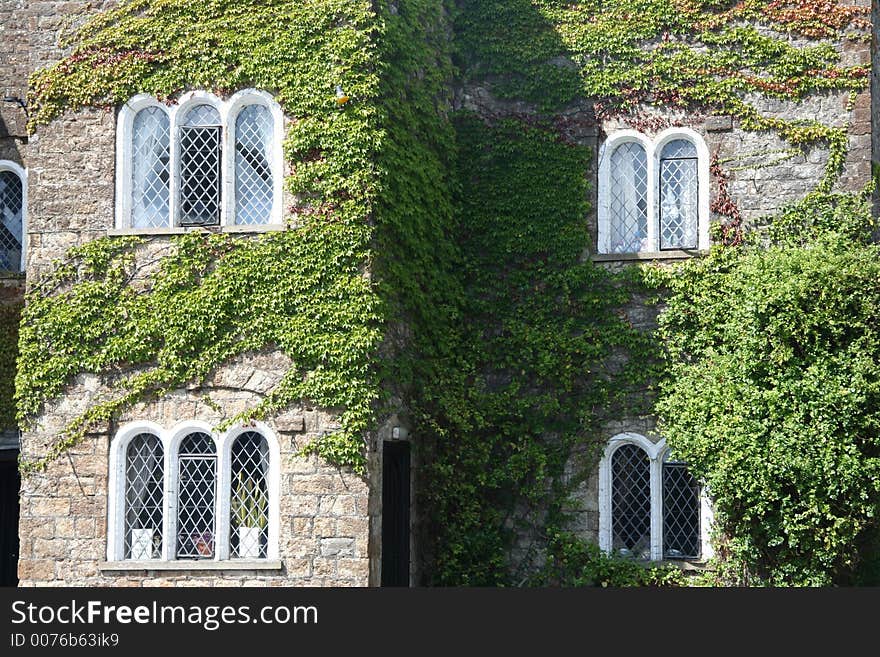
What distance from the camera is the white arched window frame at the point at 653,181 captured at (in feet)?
45.5

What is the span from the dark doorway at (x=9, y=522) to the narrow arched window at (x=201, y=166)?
443 centimetres

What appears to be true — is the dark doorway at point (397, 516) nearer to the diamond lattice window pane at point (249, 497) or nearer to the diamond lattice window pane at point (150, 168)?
the diamond lattice window pane at point (249, 497)

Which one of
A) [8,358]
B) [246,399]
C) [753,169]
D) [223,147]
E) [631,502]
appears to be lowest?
[631,502]

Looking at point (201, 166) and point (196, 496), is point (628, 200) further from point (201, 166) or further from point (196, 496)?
point (196, 496)

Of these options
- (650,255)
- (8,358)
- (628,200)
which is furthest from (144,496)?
(628,200)

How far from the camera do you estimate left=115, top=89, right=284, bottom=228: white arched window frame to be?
1230 centimetres

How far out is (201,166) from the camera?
12492 millimetres

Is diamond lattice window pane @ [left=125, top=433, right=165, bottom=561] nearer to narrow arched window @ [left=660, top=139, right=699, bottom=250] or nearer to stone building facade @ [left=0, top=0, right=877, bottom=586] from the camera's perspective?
stone building facade @ [left=0, top=0, right=877, bottom=586]

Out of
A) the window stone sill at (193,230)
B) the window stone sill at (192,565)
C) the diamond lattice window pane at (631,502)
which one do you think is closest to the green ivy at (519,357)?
the diamond lattice window pane at (631,502)

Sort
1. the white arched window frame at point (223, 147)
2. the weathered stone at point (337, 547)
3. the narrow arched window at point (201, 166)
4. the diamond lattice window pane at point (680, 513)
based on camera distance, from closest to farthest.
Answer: the weathered stone at point (337, 547) < the white arched window frame at point (223, 147) < the narrow arched window at point (201, 166) < the diamond lattice window pane at point (680, 513)

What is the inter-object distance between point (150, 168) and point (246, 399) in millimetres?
2696

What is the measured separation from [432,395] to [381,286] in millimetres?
1893

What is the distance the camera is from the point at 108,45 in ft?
41.5

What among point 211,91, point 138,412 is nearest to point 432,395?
point 138,412
